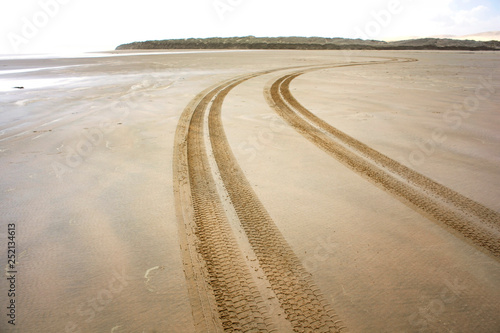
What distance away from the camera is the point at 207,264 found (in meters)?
1.69

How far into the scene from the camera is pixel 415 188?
8.34ft

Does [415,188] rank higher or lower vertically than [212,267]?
higher

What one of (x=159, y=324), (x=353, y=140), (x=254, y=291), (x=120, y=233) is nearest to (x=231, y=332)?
(x=254, y=291)

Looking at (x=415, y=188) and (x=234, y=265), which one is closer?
(x=234, y=265)

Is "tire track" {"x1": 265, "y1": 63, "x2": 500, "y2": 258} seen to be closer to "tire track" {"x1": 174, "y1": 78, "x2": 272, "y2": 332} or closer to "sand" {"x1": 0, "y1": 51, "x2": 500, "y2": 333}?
"sand" {"x1": 0, "y1": 51, "x2": 500, "y2": 333}

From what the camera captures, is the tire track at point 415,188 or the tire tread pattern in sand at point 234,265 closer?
the tire tread pattern in sand at point 234,265

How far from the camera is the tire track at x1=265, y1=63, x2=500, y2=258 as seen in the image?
6.43 feet

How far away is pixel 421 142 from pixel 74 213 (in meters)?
4.28

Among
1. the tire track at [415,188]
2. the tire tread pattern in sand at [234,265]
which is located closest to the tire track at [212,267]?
the tire tread pattern in sand at [234,265]

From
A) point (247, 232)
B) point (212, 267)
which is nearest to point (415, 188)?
point (247, 232)

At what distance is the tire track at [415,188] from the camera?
196 cm

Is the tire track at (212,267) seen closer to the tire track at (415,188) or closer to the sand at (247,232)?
the sand at (247,232)

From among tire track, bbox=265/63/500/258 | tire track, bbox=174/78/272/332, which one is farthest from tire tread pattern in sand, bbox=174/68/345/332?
tire track, bbox=265/63/500/258

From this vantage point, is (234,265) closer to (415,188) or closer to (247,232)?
(247,232)
